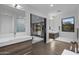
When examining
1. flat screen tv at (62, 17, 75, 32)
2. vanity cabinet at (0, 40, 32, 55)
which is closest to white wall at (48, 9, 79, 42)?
flat screen tv at (62, 17, 75, 32)

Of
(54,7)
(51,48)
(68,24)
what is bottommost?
(51,48)

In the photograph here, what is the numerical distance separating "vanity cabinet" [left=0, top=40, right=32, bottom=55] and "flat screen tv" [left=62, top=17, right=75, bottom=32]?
2.34ft

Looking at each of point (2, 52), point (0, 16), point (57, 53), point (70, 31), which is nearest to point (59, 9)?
point (70, 31)

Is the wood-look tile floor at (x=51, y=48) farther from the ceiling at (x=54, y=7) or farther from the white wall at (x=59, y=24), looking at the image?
the ceiling at (x=54, y=7)

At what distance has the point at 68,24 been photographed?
129cm

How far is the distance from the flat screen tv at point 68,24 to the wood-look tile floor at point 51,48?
0.25 m

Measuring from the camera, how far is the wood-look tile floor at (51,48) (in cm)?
119

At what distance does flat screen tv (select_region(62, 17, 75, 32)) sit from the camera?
Answer: 123 cm

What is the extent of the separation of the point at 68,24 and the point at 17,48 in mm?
971

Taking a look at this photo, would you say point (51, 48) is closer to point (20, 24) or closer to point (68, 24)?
point (68, 24)

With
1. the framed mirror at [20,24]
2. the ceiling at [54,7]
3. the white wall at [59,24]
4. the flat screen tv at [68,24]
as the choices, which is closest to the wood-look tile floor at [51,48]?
the white wall at [59,24]

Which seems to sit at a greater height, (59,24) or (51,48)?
(59,24)

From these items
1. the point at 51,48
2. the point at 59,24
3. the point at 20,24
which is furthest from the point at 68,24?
the point at 20,24
